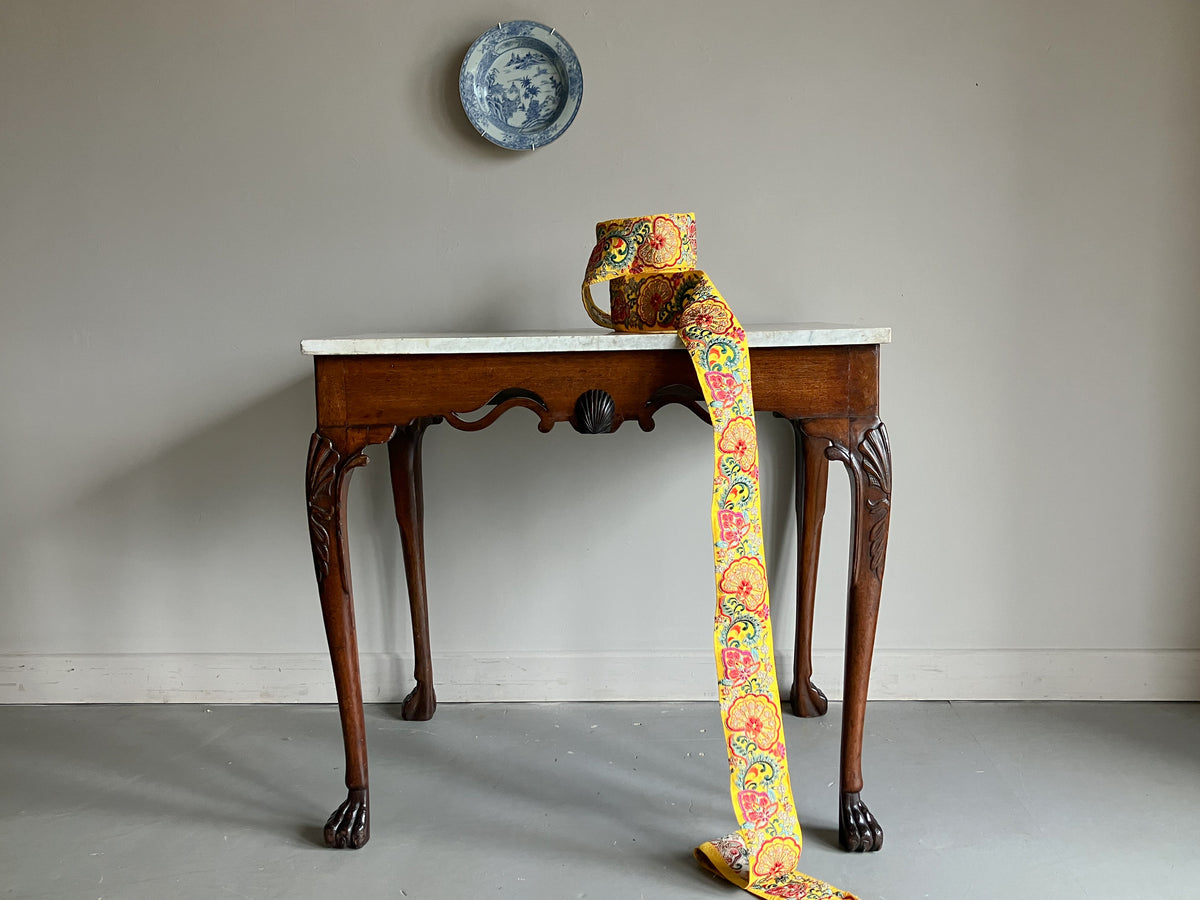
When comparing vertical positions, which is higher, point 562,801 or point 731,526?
point 731,526

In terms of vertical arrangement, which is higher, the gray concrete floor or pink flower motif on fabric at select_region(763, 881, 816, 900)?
pink flower motif on fabric at select_region(763, 881, 816, 900)

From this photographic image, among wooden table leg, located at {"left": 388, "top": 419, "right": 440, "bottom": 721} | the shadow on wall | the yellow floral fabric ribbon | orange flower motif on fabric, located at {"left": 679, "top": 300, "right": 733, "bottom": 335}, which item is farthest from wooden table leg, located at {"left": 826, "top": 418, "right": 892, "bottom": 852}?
the shadow on wall

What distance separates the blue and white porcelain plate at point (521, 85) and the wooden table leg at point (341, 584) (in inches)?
32.7

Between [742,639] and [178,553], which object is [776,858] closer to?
[742,639]

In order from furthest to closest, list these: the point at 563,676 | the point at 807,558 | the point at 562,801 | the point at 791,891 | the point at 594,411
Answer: the point at 563,676 → the point at 807,558 → the point at 562,801 → the point at 594,411 → the point at 791,891

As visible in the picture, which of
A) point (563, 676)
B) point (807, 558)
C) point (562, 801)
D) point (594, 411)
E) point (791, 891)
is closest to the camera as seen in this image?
point (791, 891)

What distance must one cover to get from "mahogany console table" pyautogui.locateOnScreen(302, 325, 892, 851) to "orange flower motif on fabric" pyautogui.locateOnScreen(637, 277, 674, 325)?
0.12 m

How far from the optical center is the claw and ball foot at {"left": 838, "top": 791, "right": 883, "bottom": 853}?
60.6 inches

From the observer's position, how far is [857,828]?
154 cm

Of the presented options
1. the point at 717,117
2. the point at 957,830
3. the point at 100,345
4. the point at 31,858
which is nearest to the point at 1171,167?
the point at 717,117

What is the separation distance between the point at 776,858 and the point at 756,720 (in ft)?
0.64

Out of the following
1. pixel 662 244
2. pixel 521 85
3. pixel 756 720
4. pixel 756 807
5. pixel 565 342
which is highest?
pixel 521 85

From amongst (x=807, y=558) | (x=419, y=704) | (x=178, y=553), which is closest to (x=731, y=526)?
(x=807, y=558)

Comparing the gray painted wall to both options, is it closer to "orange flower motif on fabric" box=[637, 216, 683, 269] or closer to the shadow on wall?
the shadow on wall
